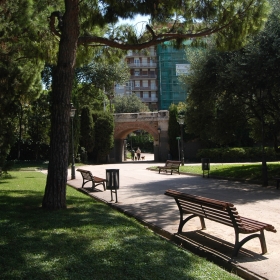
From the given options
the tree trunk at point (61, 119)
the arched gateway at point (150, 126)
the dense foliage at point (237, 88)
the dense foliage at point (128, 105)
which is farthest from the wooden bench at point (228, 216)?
the dense foliage at point (128, 105)

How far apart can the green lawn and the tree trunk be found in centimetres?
86

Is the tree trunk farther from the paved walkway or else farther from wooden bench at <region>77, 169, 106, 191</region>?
wooden bench at <region>77, 169, 106, 191</region>

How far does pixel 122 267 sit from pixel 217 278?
1.08 metres

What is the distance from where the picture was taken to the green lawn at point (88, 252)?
3.98 metres

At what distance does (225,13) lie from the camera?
1050 cm

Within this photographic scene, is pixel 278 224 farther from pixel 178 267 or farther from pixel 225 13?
pixel 225 13

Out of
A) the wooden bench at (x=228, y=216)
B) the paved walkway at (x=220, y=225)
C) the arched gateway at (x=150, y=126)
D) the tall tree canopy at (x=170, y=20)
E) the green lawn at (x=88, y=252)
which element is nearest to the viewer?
the green lawn at (x=88, y=252)

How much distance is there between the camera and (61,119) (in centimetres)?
826

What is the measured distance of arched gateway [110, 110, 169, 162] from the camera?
39281 mm

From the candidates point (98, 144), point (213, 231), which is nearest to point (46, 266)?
point (213, 231)

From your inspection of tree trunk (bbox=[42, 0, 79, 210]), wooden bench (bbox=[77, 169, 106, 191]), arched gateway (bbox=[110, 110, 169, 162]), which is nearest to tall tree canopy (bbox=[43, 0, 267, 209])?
tree trunk (bbox=[42, 0, 79, 210])

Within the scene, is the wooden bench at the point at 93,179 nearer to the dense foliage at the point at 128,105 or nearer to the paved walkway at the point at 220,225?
the paved walkway at the point at 220,225

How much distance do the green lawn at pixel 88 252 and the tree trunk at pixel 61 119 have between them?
0.86 meters

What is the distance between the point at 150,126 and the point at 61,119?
31.9 meters
